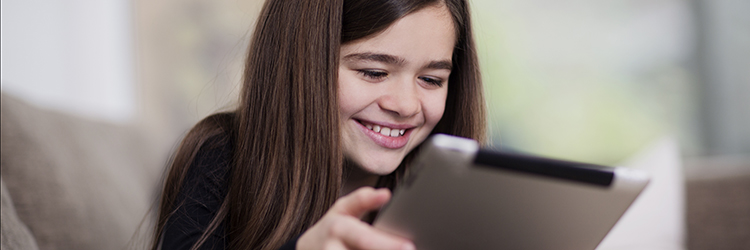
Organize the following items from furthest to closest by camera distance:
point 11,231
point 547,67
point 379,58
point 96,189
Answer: point 547,67 < point 96,189 < point 379,58 < point 11,231

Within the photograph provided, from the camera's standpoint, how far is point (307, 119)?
80 centimetres

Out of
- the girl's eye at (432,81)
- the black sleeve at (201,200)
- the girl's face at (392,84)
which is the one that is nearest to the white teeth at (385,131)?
the girl's face at (392,84)

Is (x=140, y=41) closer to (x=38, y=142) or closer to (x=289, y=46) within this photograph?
(x=38, y=142)

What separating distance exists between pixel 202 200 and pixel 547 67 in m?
2.43

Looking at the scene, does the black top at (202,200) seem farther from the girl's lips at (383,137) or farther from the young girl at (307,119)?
the girl's lips at (383,137)

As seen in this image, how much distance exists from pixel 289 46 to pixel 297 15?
51 mm

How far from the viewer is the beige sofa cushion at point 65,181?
0.78 metres

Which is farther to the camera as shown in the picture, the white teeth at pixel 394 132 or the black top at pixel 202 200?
the white teeth at pixel 394 132

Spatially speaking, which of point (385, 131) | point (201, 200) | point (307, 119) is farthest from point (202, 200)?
point (385, 131)

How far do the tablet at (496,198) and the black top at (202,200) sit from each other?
1.29 ft

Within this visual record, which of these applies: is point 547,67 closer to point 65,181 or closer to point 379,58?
point 379,58

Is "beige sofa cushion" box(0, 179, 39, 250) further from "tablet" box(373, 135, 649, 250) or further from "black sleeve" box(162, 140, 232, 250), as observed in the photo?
"tablet" box(373, 135, 649, 250)

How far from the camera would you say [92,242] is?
87cm

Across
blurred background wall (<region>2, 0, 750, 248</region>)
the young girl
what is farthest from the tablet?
blurred background wall (<region>2, 0, 750, 248</region>)
